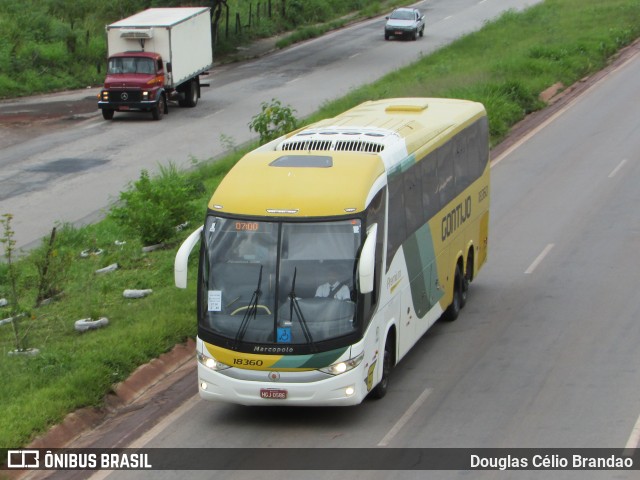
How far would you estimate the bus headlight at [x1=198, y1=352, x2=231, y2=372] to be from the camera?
14281 mm

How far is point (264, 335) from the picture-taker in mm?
13992

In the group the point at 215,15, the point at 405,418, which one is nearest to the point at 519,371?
the point at 405,418

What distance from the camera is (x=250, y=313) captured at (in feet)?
46.2

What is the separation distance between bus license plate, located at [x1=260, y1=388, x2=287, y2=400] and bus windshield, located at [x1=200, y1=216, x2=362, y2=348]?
577 millimetres

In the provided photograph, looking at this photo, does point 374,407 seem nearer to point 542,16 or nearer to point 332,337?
point 332,337

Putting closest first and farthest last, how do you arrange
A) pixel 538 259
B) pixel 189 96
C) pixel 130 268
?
1. pixel 130 268
2. pixel 538 259
3. pixel 189 96

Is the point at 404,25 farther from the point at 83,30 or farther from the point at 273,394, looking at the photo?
the point at 273,394

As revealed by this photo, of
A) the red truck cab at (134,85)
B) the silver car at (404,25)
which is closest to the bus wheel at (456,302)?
the red truck cab at (134,85)

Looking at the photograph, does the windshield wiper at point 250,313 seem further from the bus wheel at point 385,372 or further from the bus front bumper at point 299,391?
the bus wheel at point 385,372

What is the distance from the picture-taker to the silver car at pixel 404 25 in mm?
59156

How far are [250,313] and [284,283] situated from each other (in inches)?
22.1

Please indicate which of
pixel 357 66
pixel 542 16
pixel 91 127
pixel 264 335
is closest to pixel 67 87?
pixel 91 127

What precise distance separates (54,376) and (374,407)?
423cm

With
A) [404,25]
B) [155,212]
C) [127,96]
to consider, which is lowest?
[404,25]
